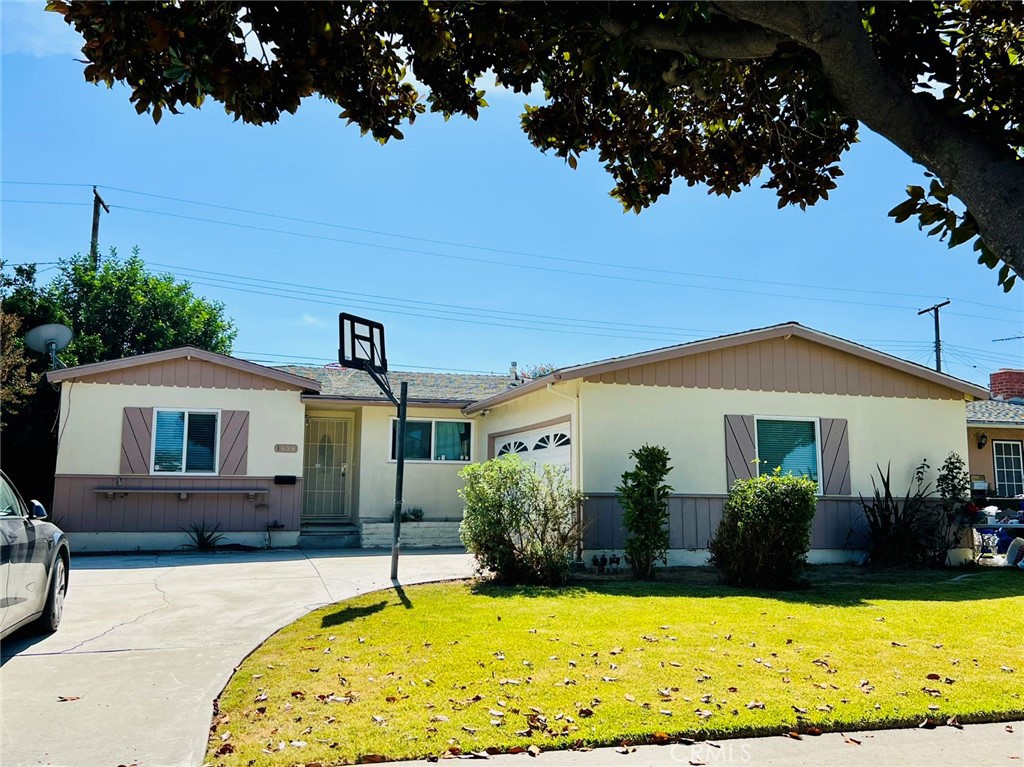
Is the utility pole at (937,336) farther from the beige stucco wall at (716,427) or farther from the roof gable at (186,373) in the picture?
the roof gable at (186,373)

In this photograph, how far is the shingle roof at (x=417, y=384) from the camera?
16.7 m

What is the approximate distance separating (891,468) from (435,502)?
30.2ft

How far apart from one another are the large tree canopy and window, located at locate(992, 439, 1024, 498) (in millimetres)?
18281

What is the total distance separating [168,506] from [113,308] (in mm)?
10782

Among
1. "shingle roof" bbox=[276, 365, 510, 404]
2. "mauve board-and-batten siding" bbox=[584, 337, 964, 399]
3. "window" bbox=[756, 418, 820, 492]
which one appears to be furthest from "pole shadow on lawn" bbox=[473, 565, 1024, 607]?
"shingle roof" bbox=[276, 365, 510, 404]

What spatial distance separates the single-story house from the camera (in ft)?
40.9

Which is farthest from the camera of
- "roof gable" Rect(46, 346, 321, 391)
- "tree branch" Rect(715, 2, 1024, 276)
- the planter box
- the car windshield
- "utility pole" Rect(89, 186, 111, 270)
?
"utility pole" Rect(89, 186, 111, 270)

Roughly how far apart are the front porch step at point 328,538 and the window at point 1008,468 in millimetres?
16027

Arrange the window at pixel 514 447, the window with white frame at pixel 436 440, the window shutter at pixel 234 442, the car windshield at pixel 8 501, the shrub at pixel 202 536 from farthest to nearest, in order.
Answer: the window with white frame at pixel 436 440, the window at pixel 514 447, the window shutter at pixel 234 442, the shrub at pixel 202 536, the car windshield at pixel 8 501

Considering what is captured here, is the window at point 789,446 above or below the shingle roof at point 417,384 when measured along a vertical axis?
below

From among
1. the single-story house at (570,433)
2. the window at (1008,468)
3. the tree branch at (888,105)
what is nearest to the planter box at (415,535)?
the single-story house at (570,433)

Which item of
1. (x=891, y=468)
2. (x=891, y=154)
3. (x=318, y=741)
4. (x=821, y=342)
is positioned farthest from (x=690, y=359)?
(x=318, y=741)

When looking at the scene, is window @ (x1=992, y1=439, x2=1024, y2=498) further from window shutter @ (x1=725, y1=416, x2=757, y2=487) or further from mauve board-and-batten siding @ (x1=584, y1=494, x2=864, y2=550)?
window shutter @ (x1=725, y1=416, x2=757, y2=487)

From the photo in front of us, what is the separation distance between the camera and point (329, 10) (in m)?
3.76
